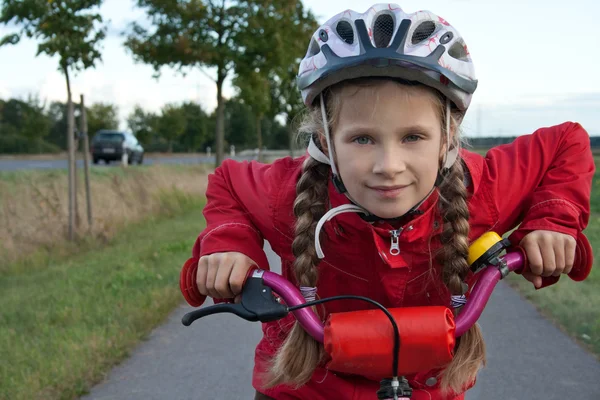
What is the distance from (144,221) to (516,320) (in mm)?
9096

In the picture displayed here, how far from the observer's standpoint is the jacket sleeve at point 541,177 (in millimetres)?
2348

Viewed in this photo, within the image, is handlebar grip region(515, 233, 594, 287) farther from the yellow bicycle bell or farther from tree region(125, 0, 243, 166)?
tree region(125, 0, 243, 166)

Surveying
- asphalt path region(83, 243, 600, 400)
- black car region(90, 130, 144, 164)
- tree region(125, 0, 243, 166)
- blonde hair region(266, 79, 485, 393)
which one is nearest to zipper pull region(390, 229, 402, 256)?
blonde hair region(266, 79, 485, 393)

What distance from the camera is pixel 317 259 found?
2.28 meters

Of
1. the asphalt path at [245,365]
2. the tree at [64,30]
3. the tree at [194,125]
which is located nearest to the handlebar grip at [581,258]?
the asphalt path at [245,365]

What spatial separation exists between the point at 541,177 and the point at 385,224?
0.63 metres

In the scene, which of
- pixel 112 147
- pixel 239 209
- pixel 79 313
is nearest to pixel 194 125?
pixel 112 147

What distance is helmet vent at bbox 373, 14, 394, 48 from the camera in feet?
7.00

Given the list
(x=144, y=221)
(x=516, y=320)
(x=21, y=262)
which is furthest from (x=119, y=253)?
(x=516, y=320)

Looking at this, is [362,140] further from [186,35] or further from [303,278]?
[186,35]

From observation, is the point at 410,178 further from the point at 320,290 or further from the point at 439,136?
the point at 320,290

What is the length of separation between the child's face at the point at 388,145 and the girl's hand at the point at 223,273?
410 millimetres

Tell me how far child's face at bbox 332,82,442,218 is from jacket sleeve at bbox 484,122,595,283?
0.40 metres

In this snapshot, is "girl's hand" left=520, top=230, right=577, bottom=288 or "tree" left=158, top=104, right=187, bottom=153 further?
"tree" left=158, top=104, right=187, bottom=153
